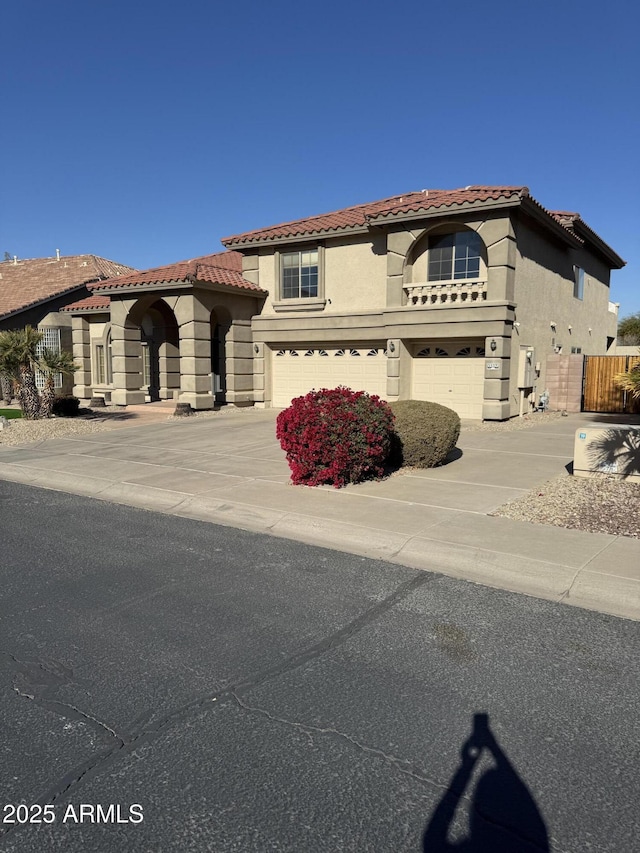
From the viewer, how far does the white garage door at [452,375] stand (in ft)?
62.5

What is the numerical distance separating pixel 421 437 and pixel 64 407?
1237 cm

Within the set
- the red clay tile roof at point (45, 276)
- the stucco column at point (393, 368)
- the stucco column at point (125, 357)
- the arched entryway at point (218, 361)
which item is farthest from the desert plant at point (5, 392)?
the stucco column at point (393, 368)

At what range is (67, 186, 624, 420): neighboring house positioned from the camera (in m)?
18.1

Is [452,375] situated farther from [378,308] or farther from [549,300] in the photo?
[549,300]

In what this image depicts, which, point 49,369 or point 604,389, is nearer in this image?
point 49,369

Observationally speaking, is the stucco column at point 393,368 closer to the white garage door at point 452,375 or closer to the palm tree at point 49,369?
the white garage door at point 452,375

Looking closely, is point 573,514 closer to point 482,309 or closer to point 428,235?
point 482,309

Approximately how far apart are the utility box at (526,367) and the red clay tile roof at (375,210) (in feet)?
15.4

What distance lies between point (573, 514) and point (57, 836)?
22.1 feet

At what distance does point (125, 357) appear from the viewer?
908 inches

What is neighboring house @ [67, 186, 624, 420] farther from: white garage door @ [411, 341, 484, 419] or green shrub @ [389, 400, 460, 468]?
green shrub @ [389, 400, 460, 468]

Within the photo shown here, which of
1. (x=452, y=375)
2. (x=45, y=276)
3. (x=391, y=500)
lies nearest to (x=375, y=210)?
(x=452, y=375)

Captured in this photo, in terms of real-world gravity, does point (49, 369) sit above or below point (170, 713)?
above

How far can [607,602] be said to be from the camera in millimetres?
5297
